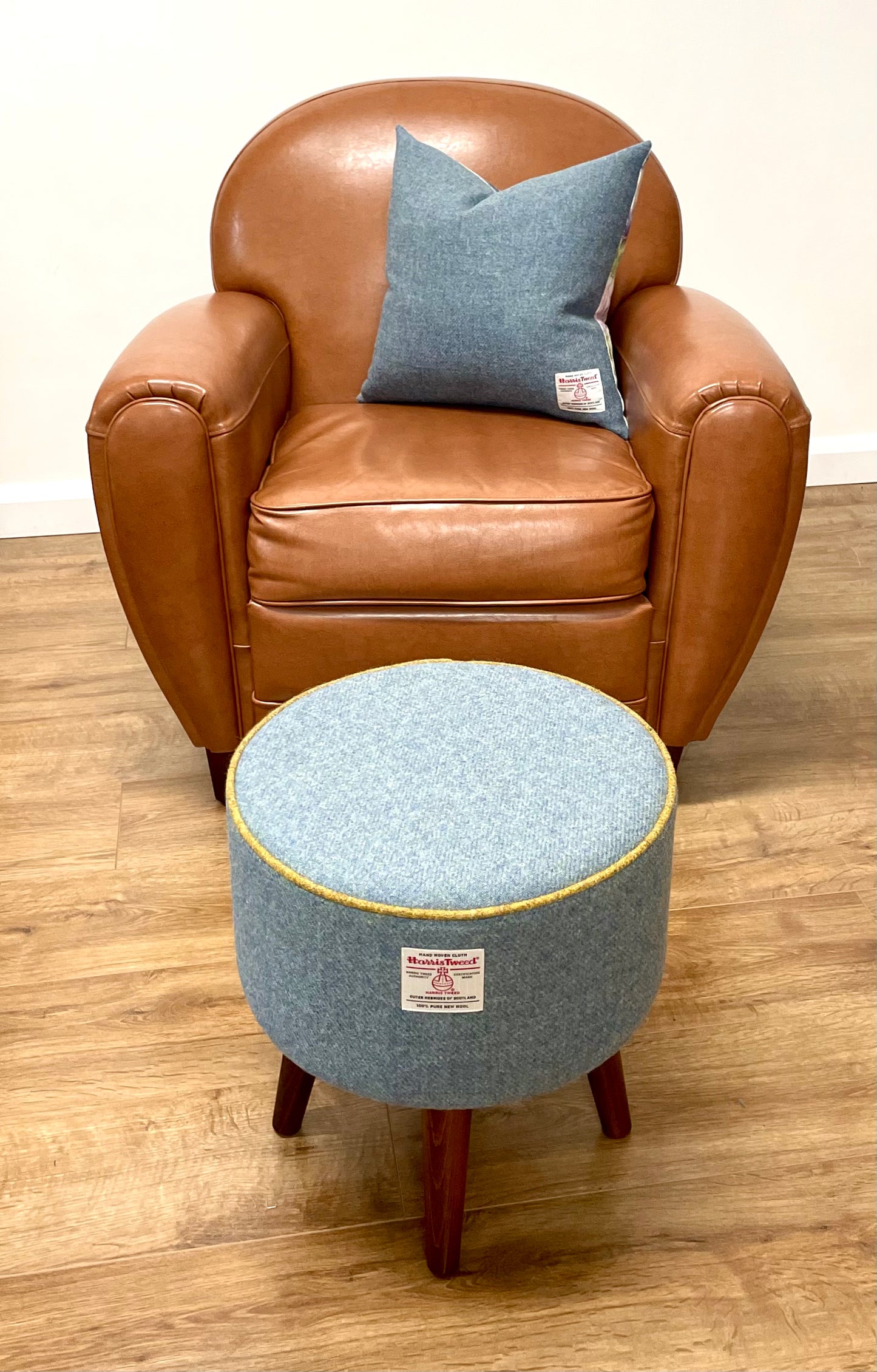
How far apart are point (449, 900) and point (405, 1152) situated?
489 millimetres

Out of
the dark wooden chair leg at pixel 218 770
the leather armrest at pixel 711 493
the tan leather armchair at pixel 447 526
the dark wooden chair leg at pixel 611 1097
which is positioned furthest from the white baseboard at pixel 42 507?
the dark wooden chair leg at pixel 611 1097

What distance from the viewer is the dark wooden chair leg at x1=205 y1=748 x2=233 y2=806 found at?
1912mm

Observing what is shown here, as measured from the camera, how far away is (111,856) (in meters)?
1.83

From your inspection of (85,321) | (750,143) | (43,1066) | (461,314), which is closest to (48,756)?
(43,1066)

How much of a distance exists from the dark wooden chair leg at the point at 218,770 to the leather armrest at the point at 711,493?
0.69 m

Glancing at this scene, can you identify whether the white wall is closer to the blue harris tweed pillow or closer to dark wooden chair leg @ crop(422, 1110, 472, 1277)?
the blue harris tweed pillow

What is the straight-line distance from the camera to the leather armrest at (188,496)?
1.63m

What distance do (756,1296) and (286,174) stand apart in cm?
188

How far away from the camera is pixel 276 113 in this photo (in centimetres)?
264

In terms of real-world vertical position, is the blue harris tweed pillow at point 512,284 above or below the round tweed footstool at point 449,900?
above

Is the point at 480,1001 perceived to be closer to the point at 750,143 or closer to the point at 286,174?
the point at 286,174

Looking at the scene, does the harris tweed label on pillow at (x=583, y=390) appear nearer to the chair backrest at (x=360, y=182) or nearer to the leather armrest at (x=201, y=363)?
the chair backrest at (x=360, y=182)

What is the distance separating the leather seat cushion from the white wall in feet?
4.19

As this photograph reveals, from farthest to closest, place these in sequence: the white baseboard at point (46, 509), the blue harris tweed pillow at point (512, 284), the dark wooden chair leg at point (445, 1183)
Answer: the white baseboard at point (46, 509)
the blue harris tweed pillow at point (512, 284)
the dark wooden chair leg at point (445, 1183)
